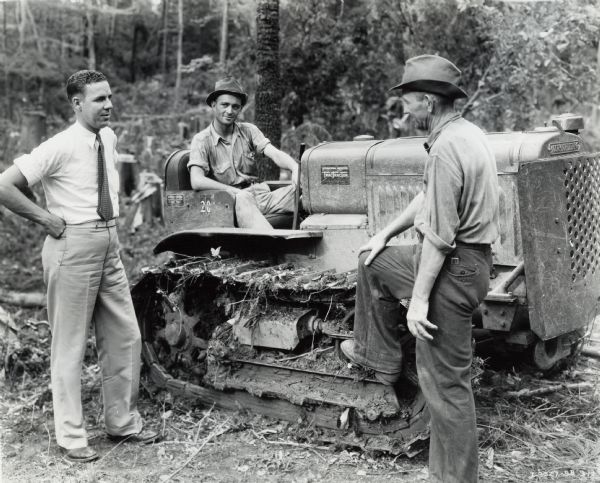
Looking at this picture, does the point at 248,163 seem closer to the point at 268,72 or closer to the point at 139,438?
the point at 268,72

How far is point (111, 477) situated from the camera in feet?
14.4

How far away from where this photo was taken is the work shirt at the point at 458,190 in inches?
129

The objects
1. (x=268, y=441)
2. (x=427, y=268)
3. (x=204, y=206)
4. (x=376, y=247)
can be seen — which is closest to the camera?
(x=427, y=268)

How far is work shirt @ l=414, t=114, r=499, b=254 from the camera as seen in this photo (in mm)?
3266

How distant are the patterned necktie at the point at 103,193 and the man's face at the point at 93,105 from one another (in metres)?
0.17

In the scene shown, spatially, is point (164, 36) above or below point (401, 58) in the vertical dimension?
above

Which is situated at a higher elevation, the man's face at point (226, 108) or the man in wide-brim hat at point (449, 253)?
the man's face at point (226, 108)

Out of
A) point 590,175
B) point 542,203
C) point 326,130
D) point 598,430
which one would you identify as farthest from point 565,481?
point 326,130

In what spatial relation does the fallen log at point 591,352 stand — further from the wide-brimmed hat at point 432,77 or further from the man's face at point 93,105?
the man's face at point 93,105

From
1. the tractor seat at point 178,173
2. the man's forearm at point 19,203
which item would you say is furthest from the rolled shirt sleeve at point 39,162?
the tractor seat at point 178,173

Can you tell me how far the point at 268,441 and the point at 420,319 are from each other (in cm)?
190

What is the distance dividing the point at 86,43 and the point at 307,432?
83.1ft

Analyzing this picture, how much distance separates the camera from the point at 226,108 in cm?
586

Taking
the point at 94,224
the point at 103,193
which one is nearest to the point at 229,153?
the point at 103,193
